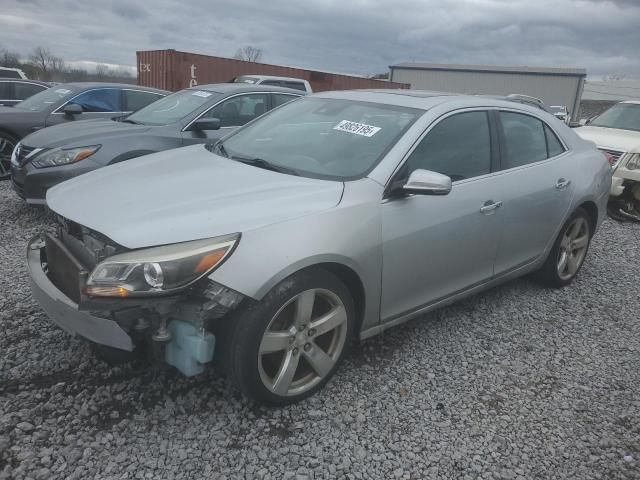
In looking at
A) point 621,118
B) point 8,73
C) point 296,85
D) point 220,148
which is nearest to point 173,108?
point 220,148

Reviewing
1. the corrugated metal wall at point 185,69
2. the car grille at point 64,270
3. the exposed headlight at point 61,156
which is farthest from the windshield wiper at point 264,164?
the corrugated metal wall at point 185,69

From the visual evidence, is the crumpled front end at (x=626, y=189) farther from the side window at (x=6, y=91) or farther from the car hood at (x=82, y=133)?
the side window at (x=6, y=91)

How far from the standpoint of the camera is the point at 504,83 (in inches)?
1827

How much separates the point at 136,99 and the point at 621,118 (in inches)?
309

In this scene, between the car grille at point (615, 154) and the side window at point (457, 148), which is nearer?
the side window at point (457, 148)

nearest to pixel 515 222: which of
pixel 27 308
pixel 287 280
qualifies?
pixel 287 280

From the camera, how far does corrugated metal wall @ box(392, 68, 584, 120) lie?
43781mm

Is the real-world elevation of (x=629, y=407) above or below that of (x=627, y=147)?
below

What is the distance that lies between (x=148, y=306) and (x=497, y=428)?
6.02 ft

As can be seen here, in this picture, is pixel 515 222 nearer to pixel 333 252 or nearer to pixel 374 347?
pixel 374 347

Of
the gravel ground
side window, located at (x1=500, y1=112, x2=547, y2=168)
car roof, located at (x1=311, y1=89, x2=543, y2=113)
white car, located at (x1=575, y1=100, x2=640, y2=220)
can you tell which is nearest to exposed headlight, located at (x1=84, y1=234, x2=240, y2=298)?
the gravel ground

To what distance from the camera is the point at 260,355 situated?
240cm

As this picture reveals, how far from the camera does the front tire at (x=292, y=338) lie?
2318mm

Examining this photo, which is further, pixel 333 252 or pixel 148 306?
pixel 333 252
